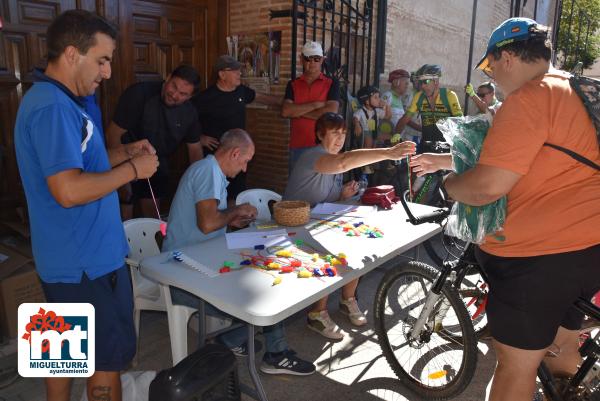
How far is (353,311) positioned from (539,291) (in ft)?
5.96

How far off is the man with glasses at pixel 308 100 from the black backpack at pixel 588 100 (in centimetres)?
305

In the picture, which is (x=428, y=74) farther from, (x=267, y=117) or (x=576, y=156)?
(x=576, y=156)

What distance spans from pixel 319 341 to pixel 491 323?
4.95 ft

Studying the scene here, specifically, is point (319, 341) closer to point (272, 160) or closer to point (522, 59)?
point (522, 59)

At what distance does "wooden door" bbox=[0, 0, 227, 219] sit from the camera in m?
3.71

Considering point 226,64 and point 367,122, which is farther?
point 367,122

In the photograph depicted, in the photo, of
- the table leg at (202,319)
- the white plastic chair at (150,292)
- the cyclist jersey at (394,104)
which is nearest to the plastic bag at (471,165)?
the table leg at (202,319)

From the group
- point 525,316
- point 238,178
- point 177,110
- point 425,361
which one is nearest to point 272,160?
point 238,178

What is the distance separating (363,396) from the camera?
2.63 meters

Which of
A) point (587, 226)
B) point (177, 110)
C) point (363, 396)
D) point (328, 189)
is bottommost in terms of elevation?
point (363, 396)

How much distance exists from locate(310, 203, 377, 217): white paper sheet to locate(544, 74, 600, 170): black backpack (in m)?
1.60

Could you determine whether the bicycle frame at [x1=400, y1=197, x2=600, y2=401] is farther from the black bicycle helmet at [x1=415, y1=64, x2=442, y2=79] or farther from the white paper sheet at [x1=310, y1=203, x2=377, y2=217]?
the black bicycle helmet at [x1=415, y1=64, x2=442, y2=79]

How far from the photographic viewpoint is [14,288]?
2.99 m

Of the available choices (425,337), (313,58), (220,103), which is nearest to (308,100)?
(313,58)
